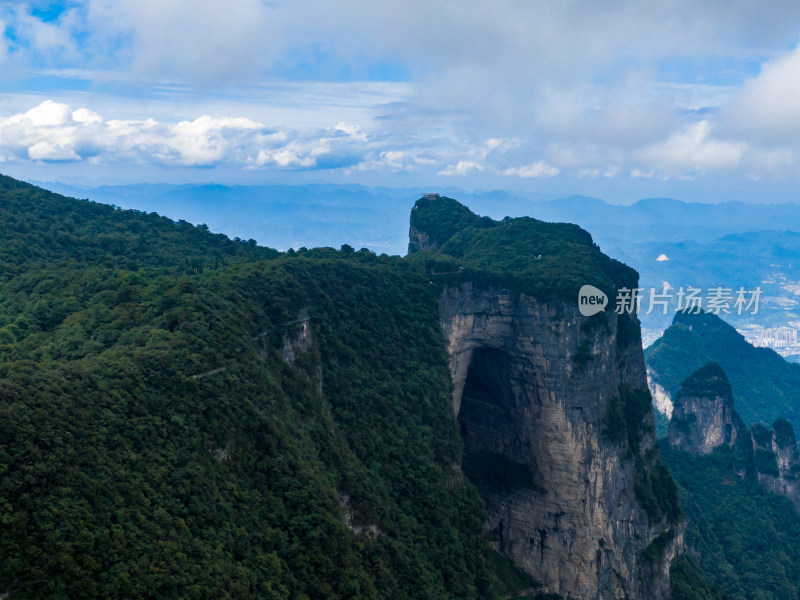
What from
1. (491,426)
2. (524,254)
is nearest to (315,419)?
(491,426)

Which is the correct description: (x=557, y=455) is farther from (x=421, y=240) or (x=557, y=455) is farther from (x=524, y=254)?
(x=421, y=240)

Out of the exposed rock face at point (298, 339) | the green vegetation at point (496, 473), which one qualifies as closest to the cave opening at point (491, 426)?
the green vegetation at point (496, 473)

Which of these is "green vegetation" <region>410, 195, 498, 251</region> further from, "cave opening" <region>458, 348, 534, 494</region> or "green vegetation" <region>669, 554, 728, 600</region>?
"green vegetation" <region>669, 554, 728, 600</region>

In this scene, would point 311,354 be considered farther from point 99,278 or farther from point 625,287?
point 625,287

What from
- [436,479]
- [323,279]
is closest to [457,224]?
[323,279]

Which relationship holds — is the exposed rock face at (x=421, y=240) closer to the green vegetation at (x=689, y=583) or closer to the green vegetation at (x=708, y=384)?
the green vegetation at (x=689, y=583)

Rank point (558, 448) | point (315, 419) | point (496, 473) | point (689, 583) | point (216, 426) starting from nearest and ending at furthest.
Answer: point (216, 426) < point (315, 419) < point (558, 448) < point (496, 473) < point (689, 583)

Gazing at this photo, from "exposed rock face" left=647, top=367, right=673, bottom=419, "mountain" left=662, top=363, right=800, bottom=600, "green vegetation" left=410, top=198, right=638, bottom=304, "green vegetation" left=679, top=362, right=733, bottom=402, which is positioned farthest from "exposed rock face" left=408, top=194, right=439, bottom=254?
"exposed rock face" left=647, top=367, right=673, bottom=419
